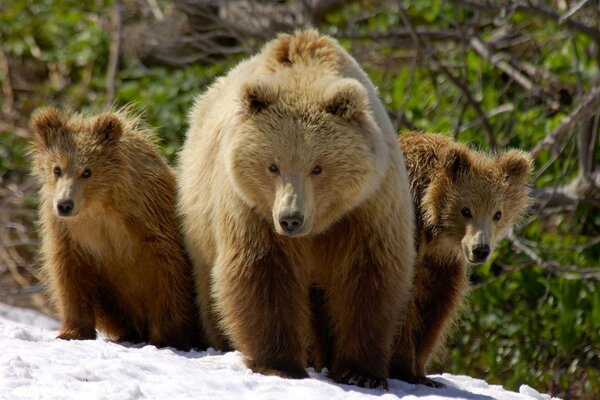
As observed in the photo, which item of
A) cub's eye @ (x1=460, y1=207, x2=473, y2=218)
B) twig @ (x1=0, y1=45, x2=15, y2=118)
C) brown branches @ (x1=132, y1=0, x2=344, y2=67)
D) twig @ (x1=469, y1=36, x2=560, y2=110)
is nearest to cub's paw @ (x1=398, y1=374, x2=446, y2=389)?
cub's eye @ (x1=460, y1=207, x2=473, y2=218)

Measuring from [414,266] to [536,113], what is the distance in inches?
200

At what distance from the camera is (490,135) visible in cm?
873

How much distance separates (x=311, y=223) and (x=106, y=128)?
5.93 feet

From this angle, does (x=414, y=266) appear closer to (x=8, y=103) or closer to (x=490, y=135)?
(x=490, y=135)

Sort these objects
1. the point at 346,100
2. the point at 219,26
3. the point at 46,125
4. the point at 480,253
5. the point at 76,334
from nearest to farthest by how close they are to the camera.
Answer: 1. the point at 346,100
2. the point at 480,253
3. the point at 76,334
4. the point at 46,125
5. the point at 219,26

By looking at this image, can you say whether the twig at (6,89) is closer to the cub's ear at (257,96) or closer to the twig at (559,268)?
the twig at (559,268)

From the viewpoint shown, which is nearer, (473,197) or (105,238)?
(473,197)

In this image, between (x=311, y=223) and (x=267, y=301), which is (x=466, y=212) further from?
(x=267, y=301)

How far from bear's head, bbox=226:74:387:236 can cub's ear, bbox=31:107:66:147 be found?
147 centimetres

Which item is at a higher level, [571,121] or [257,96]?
[571,121]

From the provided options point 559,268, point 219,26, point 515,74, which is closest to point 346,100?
point 559,268

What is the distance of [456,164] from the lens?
229 inches

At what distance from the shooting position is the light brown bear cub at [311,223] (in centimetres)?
517

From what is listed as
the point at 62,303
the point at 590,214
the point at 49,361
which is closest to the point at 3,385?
the point at 49,361
